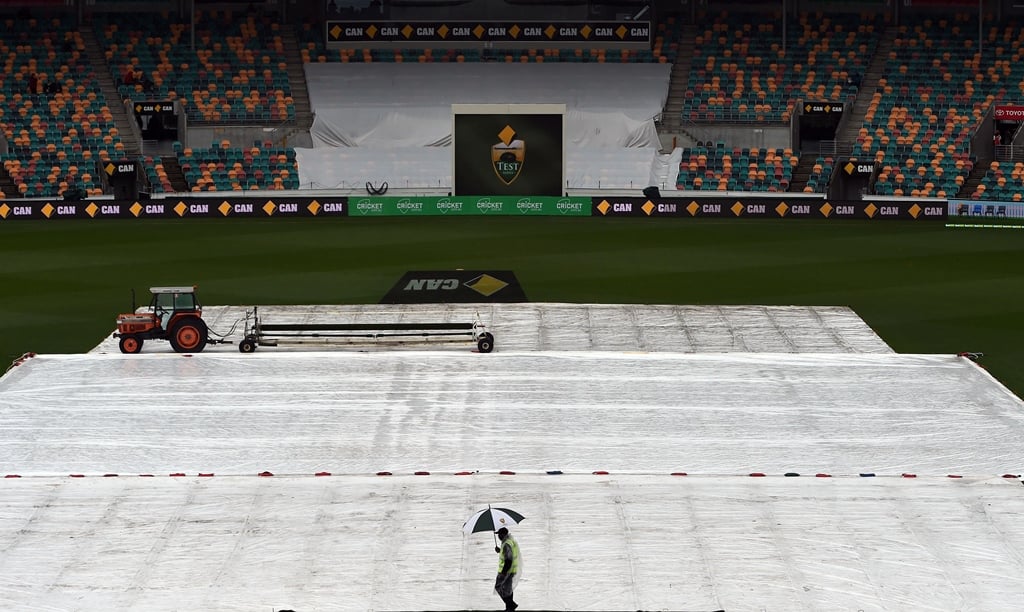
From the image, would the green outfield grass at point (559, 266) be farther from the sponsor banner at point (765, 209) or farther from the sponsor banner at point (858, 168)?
the sponsor banner at point (858, 168)

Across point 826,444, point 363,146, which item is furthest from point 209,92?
point 826,444

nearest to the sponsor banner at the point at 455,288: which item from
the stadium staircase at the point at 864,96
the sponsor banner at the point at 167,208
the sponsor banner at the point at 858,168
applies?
the sponsor banner at the point at 167,208

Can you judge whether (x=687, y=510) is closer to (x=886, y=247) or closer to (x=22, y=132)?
(x=886, y=247)

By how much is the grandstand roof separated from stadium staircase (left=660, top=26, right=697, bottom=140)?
39148mm

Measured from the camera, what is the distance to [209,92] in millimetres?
72625

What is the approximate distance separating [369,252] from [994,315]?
2167 cm

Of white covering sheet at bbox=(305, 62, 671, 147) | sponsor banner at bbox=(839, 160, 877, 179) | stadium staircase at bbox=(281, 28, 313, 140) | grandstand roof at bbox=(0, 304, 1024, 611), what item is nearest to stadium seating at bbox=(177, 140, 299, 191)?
stadium staircase at bbox=(281, 28, 313, 140)

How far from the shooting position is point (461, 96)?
73.2 meters

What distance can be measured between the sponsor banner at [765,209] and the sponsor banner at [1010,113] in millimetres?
11768

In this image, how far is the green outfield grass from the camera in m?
→ 36.0

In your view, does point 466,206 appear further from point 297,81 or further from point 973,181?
point 973,181

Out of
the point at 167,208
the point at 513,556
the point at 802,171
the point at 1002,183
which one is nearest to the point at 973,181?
the point at 1002,183

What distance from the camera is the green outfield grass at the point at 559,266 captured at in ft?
118

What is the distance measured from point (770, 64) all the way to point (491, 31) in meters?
15.1
